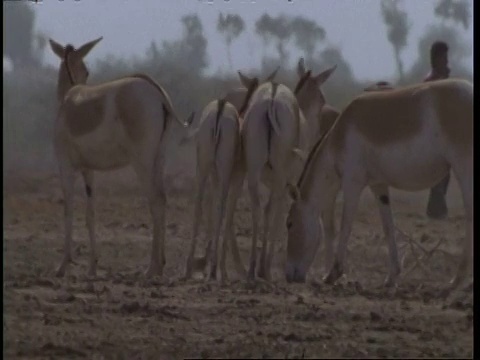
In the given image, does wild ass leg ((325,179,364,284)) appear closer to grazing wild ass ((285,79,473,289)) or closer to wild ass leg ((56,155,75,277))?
grazing wild ass ((285,79,473,289))

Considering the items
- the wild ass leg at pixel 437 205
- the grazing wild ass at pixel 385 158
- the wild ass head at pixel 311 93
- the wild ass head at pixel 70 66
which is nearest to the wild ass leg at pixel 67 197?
the wild ass head at pixel 70 66

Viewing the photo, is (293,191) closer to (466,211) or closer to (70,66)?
(466,211)

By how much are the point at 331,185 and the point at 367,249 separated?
1.19 metres

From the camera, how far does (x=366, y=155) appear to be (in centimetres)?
625

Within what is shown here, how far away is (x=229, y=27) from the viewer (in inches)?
273

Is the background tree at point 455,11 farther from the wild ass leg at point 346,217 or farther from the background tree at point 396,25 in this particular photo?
the wild ass leg at point 346,217

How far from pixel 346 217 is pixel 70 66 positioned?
1987mm

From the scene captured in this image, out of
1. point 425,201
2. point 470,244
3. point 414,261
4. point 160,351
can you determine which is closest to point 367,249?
point 414,261

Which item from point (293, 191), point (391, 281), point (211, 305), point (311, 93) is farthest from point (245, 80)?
point (211, 305)

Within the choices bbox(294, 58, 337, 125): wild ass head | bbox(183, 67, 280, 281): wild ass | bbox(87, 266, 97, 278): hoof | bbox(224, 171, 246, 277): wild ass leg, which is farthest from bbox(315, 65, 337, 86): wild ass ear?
bbox(87, 266, 97, 278): hoof

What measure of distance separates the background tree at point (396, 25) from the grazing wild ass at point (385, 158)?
583 mm

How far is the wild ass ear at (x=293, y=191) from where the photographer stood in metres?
6.55

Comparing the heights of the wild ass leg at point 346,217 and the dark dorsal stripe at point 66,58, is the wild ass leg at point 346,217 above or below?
below

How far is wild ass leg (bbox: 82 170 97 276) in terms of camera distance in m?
6.98
